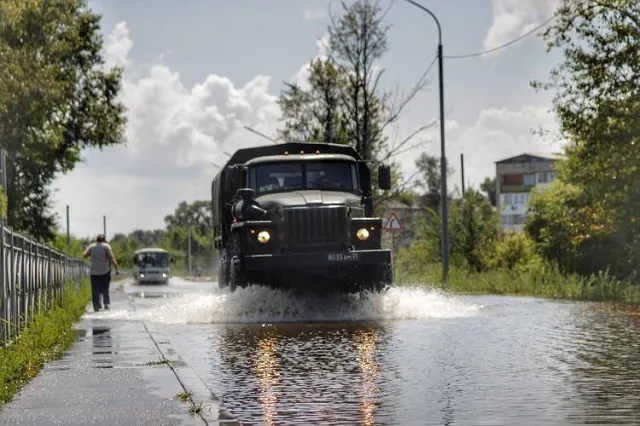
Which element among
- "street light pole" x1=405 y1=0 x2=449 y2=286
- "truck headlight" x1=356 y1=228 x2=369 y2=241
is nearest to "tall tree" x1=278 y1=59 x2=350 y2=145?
"street light pole" x1=405 y1=0 x2=449 y2=286

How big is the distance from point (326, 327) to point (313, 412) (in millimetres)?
10239

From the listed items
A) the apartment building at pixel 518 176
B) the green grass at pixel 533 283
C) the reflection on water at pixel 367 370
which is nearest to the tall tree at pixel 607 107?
the green grass at pixel 533 283

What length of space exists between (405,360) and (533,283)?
24.1 m

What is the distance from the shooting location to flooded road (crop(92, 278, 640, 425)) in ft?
33.2

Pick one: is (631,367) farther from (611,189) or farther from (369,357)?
(611,189)

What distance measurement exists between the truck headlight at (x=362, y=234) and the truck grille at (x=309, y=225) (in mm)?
652

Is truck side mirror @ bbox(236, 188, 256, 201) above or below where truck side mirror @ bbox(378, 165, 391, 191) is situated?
below

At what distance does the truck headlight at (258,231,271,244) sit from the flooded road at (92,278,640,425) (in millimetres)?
1143

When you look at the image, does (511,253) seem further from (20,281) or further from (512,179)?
(512,179)

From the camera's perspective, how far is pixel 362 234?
22453 mm

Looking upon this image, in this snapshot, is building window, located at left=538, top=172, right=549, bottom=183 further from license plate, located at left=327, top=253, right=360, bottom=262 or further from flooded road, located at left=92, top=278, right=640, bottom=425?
license plate, located at left=327, top=253, right=360, bottom=262

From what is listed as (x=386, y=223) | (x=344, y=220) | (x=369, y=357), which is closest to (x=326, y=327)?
(x=344, y=220)

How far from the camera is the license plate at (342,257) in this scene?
2166 cm

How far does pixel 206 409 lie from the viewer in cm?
1009
